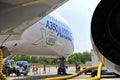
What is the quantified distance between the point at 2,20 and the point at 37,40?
409 inches

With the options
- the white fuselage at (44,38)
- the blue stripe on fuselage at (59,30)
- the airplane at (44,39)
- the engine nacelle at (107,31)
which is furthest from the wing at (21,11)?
the blue stripe on fuselage at (59,30)

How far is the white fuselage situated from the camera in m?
14.2

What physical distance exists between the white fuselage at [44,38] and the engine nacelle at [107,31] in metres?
9.51

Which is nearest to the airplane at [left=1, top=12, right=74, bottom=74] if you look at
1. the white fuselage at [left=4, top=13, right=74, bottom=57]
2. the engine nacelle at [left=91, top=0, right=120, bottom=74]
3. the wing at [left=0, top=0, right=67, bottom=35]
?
the white fuselage at [left=4, top=13, right=74, bottom=57]

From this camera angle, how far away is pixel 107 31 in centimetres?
312

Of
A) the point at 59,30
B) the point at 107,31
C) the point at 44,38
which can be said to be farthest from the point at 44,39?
the point at 107,31

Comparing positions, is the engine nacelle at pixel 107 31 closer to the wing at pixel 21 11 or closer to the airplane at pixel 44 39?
the wing at pixel 21 11

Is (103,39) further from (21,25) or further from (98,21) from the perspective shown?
(21,25)

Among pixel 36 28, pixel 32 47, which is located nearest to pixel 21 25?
pixel 36 28

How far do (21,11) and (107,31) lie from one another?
1489 mm

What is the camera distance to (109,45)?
3100 mm

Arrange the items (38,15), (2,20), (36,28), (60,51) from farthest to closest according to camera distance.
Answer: (60,51) < (36,28) < (38,15) < (2,20)

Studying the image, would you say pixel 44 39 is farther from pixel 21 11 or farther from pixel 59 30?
pixel 21 11

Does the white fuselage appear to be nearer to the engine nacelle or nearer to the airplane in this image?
the airplane
